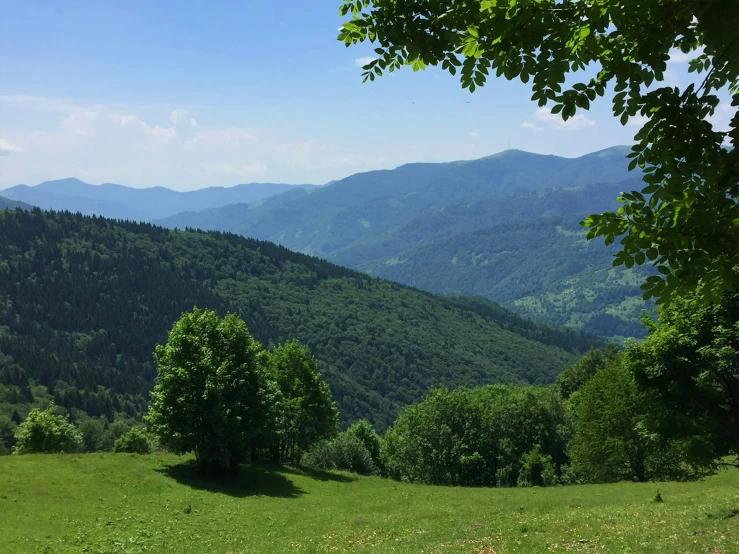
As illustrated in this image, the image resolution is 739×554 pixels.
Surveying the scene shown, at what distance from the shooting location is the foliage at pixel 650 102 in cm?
525

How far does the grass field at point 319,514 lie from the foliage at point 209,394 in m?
2.82

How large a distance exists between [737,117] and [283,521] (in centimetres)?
3195

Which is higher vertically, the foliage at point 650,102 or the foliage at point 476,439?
the foliage at point 650,102

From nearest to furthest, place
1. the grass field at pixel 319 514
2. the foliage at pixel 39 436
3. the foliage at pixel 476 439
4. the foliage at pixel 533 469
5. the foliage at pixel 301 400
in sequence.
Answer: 1. the grass field at pixel 319 514
2. the foliage at pixel 301 400
3. the foliage at pixel 39 436
4. the foliage at pixel 533 469
5. the foliage at pixel 476 439

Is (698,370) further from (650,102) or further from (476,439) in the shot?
(476,439)

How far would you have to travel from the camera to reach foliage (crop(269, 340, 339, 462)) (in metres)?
56.9

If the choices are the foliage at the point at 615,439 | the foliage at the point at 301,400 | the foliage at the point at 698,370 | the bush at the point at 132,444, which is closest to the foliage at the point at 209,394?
the foliage at the point at 301,400

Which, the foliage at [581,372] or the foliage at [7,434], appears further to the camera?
the foliage at [7,434]

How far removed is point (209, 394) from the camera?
44.4m

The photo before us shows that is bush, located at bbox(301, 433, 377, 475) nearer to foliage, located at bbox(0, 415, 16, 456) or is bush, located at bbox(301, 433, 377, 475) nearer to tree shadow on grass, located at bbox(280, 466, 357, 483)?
tree shadow on grass, located at bbox(280, 466, 357, 483)

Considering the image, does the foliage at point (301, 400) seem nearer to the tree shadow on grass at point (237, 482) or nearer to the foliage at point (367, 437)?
the tree shadow on grass at point (237, 482)

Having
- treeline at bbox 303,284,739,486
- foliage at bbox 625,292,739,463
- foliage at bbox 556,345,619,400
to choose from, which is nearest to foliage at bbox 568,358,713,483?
treeline at bbox 303,284,739,486

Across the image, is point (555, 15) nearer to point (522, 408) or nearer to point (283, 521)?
point (283, 521)

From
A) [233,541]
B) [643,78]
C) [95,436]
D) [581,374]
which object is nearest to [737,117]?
[643,78]
